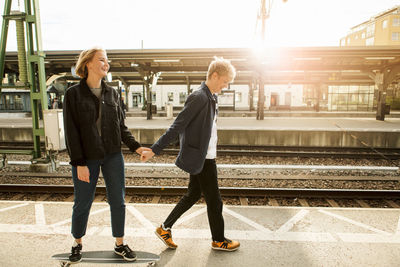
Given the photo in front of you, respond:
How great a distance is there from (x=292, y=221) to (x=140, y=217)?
6.85 feet

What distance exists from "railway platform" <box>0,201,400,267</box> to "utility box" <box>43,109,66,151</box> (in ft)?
8.28

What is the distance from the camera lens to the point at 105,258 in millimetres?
2471

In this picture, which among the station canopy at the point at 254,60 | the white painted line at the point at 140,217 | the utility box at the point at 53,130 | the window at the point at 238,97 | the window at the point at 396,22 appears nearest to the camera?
the white painted line at the point at 140,217

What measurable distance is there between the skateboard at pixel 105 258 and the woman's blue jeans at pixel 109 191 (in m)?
0.25

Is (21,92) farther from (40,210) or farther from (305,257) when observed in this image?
(305,257)

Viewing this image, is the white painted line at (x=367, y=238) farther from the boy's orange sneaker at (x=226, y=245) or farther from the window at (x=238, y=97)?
the window at (x=238, y=97)

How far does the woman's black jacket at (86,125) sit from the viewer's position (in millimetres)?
2074

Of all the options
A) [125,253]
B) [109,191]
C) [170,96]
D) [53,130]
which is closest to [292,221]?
[125,253]

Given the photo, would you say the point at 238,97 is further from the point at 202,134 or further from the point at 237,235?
the point at 202,134

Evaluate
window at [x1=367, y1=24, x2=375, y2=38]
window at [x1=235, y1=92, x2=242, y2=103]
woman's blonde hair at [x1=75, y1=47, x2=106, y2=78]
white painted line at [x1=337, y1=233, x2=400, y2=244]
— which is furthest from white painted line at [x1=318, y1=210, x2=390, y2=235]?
window at [x1=367, y1=24, x2=375, y2=38]

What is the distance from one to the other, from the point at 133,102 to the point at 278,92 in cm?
2402

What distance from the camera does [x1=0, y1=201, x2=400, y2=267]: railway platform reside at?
266 centimetres

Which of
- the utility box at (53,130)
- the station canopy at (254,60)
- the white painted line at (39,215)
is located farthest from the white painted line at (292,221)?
the station canopy at (254,60)

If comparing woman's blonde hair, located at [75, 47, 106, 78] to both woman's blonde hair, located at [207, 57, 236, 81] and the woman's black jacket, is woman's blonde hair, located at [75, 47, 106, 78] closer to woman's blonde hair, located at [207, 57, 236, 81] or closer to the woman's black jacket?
the woman's black jacket
